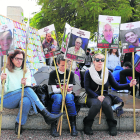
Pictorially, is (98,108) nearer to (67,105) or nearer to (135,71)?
(67,105)

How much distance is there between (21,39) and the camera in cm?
439

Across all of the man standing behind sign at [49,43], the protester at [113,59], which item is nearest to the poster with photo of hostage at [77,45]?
the man standing behind sign at [49,43]

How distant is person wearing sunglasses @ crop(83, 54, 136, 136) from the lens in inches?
113

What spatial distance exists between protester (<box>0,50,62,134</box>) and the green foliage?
4.40 meters

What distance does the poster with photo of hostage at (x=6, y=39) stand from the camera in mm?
2668

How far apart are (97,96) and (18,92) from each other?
127 centimetres

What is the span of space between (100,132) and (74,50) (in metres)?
1.39

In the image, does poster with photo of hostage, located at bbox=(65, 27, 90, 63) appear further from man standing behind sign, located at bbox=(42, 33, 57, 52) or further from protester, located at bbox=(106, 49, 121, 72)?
protester, located at bbox=(106, 49, 121, 72)

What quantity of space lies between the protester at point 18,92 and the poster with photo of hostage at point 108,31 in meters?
1.32

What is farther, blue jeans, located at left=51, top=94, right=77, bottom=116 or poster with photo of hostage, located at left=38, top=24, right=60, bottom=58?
poster with photo of hostage, located at left=38, top=24, right=60, bottom=58

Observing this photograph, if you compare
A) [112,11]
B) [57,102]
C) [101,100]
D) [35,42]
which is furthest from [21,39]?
[112,11]

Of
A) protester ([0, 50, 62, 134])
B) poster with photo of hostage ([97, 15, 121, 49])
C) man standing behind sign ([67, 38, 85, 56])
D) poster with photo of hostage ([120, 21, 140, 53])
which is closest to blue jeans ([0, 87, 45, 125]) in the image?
protester ([0, 50, 62, 134])

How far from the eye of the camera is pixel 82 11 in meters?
6.73

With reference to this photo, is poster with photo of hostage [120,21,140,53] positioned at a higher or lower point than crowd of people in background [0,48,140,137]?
higher
